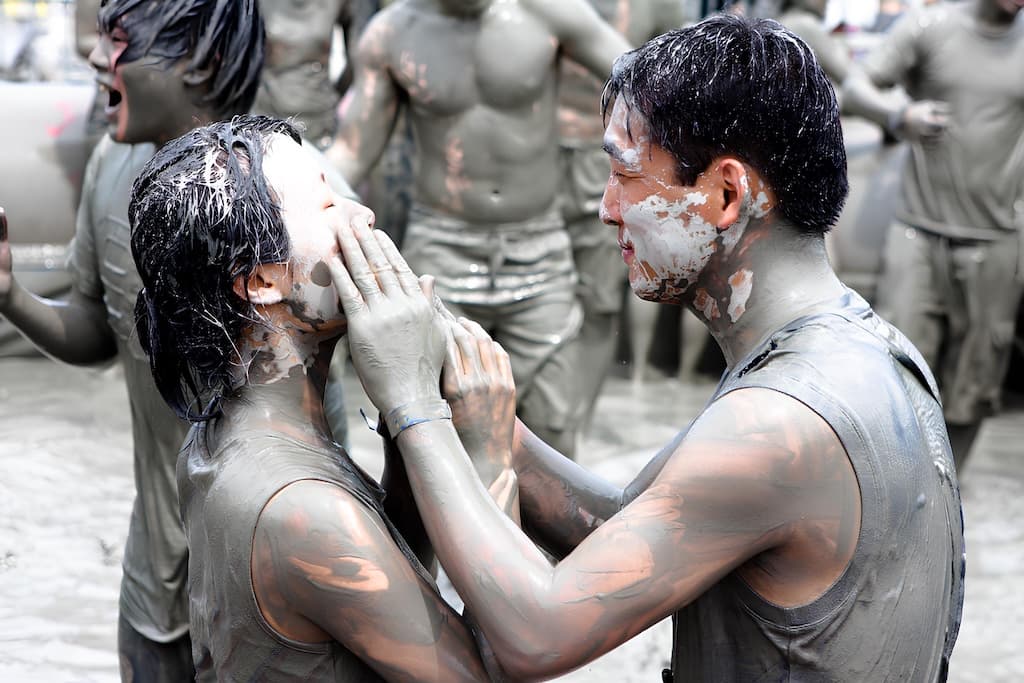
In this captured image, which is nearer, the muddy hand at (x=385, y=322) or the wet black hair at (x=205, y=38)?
the muddy hand at (x=385, y=322)

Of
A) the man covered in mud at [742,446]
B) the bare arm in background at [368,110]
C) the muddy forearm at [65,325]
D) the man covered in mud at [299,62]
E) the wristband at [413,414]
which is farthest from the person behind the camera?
the man covered in mud at [299,62]

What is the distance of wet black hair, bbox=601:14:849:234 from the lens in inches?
68.7

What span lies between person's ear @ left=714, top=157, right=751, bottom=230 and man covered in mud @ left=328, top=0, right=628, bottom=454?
2.53 m

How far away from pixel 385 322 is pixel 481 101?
2675 mm

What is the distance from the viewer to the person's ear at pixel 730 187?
1.78 metres

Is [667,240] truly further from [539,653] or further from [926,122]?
[926,122]

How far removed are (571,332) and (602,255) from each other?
1.86m

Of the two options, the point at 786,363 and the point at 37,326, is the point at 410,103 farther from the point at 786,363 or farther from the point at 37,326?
the point at 786,363

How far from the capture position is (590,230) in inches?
244

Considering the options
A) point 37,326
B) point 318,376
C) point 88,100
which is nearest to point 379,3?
point 88,100

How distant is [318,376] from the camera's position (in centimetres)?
196

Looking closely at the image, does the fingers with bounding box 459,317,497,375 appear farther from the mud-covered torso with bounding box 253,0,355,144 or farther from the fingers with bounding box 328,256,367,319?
the mud-covered torso with bounding box 253,0,355,144

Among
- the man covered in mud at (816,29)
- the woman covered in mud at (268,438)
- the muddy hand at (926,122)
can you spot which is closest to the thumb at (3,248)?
the woman covered in mud at (268,438)

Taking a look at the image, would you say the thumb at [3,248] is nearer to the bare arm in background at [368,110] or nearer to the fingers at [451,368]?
the fingers at [451,368]
